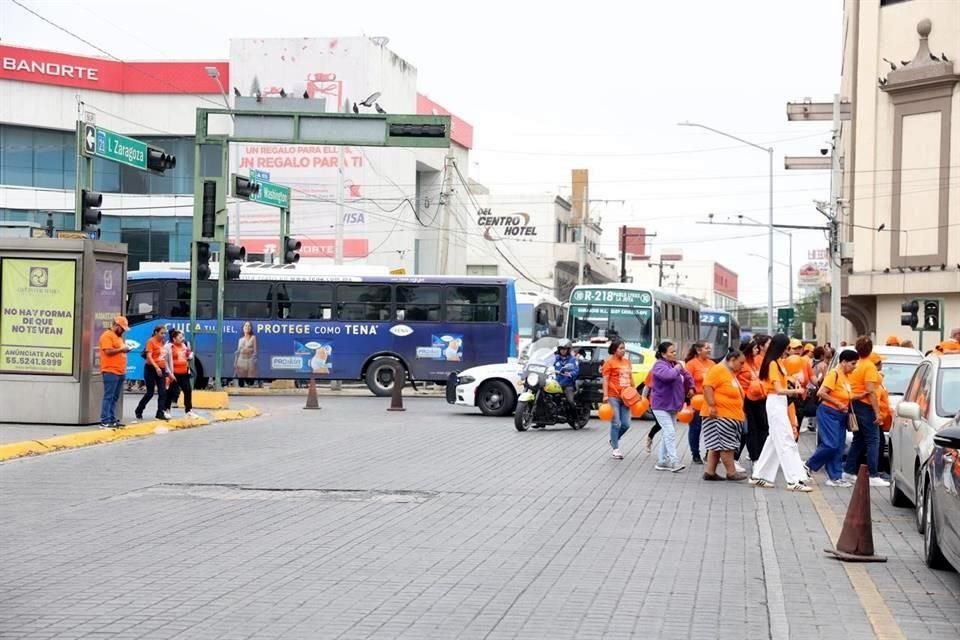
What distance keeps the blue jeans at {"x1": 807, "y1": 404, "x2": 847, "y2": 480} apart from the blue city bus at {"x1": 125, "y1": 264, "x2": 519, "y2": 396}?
21.5m

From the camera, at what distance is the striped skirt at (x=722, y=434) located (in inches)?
619

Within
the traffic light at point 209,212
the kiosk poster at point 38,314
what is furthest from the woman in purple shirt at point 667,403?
the traffic light at point 209,212

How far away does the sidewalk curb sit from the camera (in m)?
17.4

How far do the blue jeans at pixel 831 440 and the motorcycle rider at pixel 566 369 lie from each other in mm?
8188

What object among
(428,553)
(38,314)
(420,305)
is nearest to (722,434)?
(428,553)

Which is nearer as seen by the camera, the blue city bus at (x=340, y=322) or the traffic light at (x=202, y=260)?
the traffic light at (x=202, y=260)

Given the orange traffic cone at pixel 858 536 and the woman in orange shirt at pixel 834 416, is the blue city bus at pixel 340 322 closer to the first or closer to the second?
the woman in orange shirt at pixel 834 416

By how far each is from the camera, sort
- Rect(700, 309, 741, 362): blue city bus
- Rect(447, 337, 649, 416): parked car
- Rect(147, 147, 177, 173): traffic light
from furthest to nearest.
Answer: Rect(700, 309, 741, 362): blue city bus, Rect(447, 337, 649, 416): parked car, Rect(147, 147, 177, 173): traffic light

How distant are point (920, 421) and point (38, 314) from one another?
47.4 feet

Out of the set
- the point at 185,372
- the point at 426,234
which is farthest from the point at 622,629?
the point at 426,234

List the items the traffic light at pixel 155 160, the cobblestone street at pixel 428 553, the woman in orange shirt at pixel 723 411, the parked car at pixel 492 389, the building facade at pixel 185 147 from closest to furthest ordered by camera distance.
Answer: the cobblestone street at pixel 428 553 < the woman in orange shirt at pixel 723 411 < the traffic light at pixel 155 160 < the parked car at pixel 492 389 < the building facade at pixel 185 147

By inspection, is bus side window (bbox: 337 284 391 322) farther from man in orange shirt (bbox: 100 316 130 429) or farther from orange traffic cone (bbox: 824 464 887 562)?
orange traffic cone (bbox: 824 464 887 562)

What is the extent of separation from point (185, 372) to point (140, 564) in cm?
1452

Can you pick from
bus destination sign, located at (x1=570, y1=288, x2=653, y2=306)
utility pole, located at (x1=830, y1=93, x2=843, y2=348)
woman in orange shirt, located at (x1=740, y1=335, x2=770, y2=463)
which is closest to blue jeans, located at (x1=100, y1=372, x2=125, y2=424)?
woman in orange shirt, located at (x1=740, y1=335, x2=770, y2=463)
